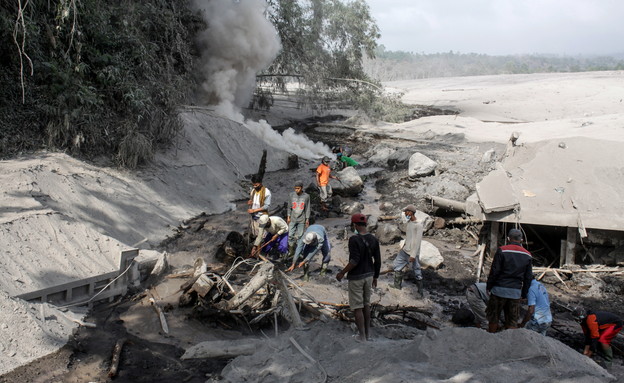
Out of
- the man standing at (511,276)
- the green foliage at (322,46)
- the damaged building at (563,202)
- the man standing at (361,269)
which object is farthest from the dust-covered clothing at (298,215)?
the green foliage at (322,46)

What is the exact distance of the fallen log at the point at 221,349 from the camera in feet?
18.2

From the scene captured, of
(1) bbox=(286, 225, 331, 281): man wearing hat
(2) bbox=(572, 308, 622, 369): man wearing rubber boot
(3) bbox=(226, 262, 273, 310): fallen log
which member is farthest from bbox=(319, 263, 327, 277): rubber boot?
(2) bbox=(572, 308, 622, 369): man wearing rubber boot

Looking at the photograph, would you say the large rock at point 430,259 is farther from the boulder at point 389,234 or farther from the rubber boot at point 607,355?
the rubber boot at point 607,355

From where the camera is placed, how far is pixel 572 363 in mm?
4422

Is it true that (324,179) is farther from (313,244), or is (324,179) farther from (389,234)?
(313,244)

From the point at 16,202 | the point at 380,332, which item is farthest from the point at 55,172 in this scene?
the point at 380,332

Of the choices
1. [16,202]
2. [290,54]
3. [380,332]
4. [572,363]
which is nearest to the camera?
[572,363]

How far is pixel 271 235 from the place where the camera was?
9453 mm

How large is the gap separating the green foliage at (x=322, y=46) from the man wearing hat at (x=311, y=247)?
1660 centimetres

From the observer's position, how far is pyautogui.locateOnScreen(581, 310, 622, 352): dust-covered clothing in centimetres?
585

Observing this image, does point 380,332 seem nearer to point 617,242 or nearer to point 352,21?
point 617,242

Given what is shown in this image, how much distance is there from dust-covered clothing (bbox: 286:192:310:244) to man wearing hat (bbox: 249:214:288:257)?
0.15 metres

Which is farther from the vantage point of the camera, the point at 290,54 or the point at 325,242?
the point at 290,54

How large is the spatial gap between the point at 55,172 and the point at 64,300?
11.9 feet
